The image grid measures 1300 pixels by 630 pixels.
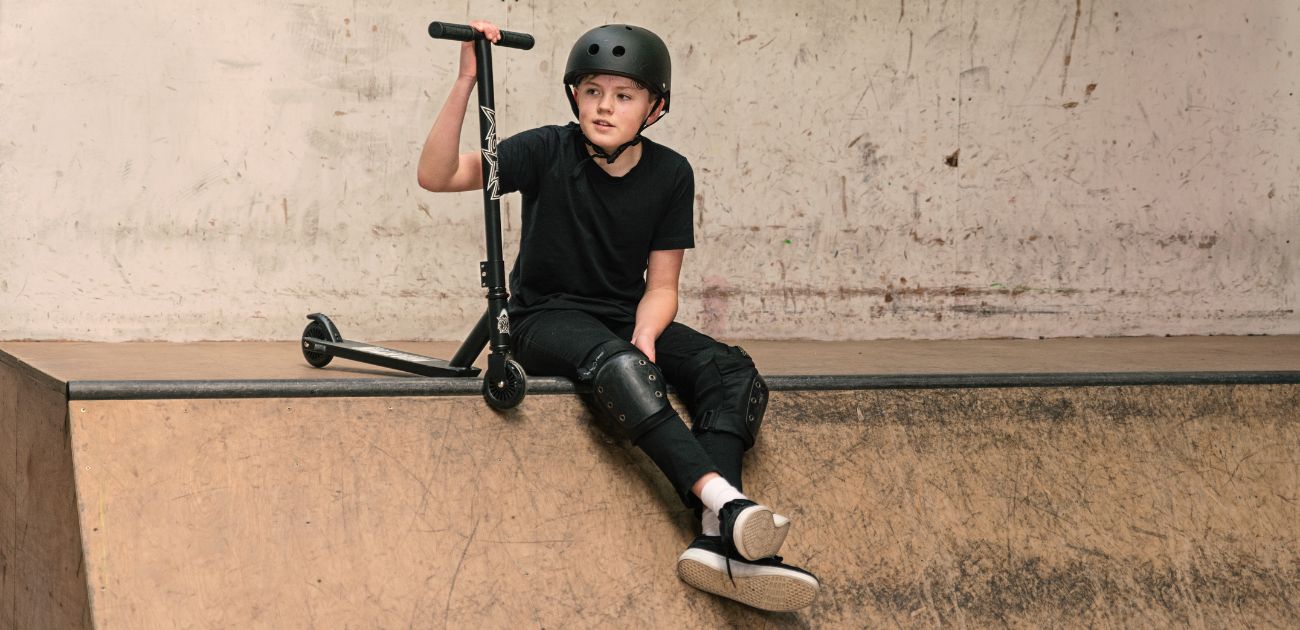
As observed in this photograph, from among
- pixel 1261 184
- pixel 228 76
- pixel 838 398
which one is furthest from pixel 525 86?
pixel 1261 184

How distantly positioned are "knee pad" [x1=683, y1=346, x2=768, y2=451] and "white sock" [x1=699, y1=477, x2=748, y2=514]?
205mm

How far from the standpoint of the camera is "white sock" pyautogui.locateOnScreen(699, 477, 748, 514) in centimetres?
229

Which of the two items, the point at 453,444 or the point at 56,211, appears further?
the point at 56,211

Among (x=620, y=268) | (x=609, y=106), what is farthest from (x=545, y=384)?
(x=609, y=106)

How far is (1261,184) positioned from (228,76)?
4.86 m

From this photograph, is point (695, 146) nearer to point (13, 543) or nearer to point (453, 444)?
point (453, 444)

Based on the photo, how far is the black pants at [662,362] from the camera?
7.84ft

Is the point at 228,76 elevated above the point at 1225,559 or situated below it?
above

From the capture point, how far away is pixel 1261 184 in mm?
5562

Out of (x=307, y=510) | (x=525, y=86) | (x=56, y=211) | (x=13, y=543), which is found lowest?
(x=13, y=543)

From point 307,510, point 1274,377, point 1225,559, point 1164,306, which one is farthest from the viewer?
point 1164,306

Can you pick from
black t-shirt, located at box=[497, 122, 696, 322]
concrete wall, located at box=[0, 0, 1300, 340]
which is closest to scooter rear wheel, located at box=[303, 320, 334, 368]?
black t-shirt, located at box=[497, 122, 696, 322]

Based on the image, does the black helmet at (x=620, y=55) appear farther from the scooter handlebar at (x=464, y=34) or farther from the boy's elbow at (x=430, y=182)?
the boy's elbow at (x=430, y=182)

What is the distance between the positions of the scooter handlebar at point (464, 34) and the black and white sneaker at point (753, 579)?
4.09ft
